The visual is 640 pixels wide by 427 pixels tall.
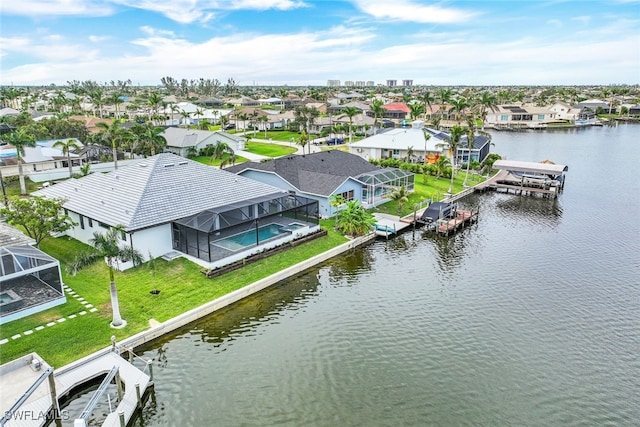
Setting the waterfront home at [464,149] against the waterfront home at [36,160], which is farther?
the waterfront home at [464,149]

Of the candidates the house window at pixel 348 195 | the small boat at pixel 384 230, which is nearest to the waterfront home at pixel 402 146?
the house window at pixel 348 195

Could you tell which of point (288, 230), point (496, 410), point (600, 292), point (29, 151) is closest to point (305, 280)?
point (288, 230)

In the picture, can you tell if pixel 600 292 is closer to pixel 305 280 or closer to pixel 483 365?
pixel 483 365

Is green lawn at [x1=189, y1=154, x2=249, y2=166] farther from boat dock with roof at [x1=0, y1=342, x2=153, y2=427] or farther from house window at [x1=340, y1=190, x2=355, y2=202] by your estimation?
boat dock with roof at [x1=0, y1=342, x2=153, y2=427]

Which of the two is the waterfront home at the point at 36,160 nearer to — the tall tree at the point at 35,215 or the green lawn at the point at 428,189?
the tall tree at the point at 35,215

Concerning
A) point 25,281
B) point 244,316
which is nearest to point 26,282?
point 25,281

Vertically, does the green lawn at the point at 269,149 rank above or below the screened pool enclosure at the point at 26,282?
above

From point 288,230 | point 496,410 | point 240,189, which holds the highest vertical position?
point 240,189
